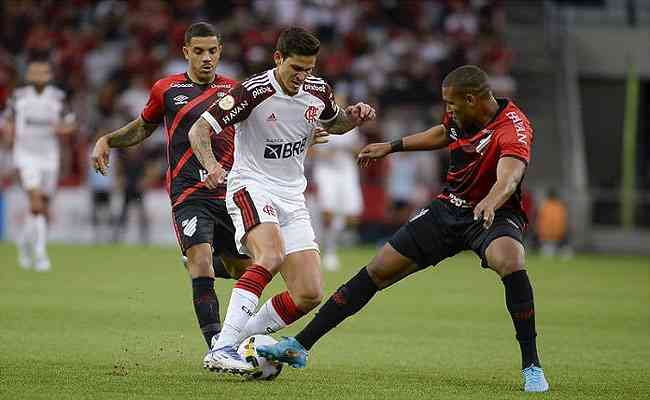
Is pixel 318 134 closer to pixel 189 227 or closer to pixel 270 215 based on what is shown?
pixel 270 215

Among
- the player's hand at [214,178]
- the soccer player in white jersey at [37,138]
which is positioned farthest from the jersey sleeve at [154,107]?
the soccer player in white jersey at [37,138]

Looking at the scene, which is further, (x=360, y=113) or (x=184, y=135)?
(x=184, y=135)

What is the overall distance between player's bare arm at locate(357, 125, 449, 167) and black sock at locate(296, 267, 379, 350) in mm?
811

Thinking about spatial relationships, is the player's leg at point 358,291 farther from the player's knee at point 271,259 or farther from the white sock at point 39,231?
the white sock at point 39,231

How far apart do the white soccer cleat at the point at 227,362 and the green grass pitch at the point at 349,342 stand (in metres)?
0.11

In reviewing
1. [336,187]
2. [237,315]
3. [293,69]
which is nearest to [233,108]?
[293,69]

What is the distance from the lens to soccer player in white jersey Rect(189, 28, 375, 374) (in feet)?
28.1

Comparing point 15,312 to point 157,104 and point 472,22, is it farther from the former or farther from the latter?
point 472,22

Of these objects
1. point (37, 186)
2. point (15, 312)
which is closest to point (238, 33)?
point (37, 186)

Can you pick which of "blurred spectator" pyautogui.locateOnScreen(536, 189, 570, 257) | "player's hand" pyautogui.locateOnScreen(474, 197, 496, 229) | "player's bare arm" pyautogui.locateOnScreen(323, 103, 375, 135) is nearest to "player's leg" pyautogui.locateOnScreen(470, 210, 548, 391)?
"player's hand" pyautogui.locateOnScreen(474, 197, 496, 229)

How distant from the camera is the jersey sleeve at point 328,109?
913 centimetres

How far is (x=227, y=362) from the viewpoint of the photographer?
816 centimetres

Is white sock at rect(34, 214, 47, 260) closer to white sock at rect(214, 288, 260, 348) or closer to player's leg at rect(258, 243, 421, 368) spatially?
player's leg at rect(258, 243, 421, 368)

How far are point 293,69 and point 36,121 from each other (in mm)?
10071
